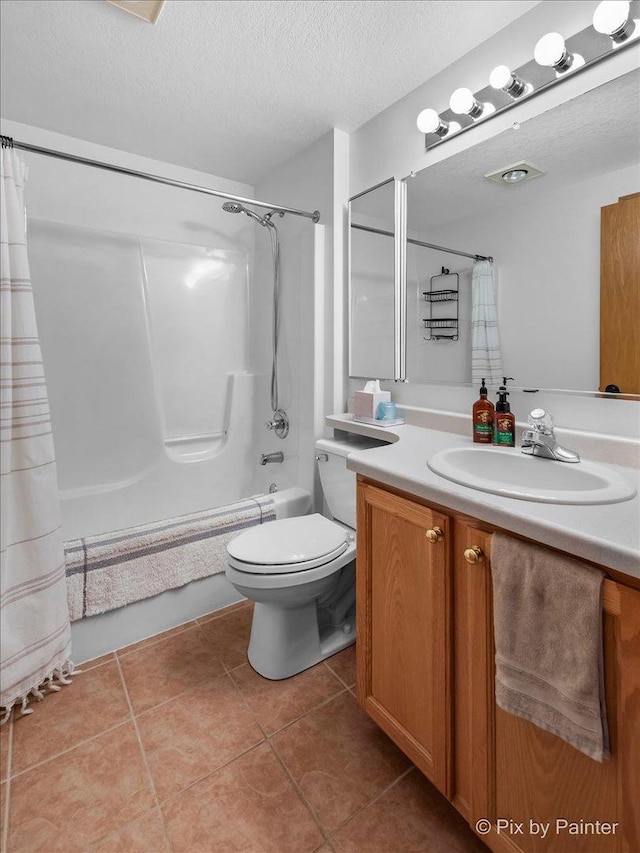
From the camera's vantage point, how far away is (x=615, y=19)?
44.6 inches

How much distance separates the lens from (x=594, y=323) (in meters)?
1.24

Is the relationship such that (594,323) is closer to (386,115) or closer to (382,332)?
(382,332)

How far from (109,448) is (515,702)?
7.27ft

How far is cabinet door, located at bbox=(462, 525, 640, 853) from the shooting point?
0.67 metres

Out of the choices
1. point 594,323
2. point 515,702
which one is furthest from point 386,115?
point 515,702

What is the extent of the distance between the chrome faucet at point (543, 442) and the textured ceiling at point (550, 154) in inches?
28.1

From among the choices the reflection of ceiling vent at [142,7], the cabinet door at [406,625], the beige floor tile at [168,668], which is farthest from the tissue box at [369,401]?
the reflection of ceiling vent at [142,7]

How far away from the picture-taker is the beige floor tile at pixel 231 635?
5.62 ft

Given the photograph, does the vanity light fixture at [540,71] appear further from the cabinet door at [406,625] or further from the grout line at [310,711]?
the grout line at [310,711]

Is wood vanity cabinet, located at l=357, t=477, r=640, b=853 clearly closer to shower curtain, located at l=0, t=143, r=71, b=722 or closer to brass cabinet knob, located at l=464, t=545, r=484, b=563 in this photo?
brass cabinet knob, located at l=464, t=545, r=484, b=563

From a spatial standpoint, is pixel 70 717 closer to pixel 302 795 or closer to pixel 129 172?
pixel 302 795

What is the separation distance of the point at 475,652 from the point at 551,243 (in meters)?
1.19

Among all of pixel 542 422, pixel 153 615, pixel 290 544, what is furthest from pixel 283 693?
pixel 542 422

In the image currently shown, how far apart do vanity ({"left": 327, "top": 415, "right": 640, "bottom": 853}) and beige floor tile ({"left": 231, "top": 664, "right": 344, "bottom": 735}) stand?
285 mm
